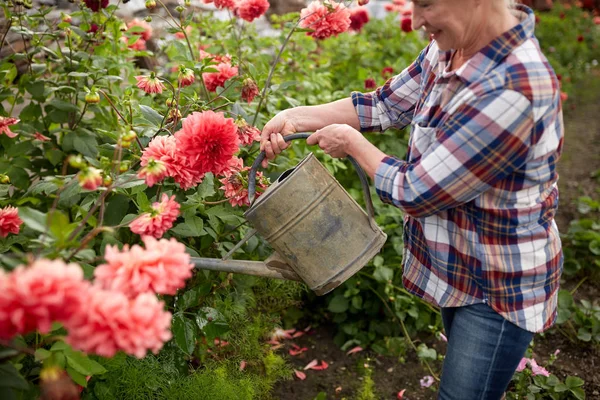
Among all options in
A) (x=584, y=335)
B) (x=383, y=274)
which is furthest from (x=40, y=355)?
(x=584, y=335)

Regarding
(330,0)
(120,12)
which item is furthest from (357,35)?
(330,0)

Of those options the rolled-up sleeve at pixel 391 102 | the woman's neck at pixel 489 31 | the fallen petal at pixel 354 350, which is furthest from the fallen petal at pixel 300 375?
the woman's neck at pixel 489 31

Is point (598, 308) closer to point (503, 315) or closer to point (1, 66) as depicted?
point (503, 315)

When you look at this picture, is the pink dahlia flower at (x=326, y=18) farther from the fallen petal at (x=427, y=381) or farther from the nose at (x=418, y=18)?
the fallen petal at (x=427, y=381)

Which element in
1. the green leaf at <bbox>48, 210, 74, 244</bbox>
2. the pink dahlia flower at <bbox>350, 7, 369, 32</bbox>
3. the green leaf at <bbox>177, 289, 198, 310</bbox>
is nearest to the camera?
the green leaf at <bbox>48, 210, 74, 244</bbox>

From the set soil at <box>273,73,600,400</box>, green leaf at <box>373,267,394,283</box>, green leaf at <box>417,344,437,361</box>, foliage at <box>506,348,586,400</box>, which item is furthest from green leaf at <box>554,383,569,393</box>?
green leaf at <box>373,267,394,283</box>

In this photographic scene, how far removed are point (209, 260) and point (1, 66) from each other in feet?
4.24

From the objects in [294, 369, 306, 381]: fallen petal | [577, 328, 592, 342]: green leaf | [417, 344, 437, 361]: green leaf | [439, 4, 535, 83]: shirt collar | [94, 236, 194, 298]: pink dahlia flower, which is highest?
[439, 4, 535, 83]: shirt collar

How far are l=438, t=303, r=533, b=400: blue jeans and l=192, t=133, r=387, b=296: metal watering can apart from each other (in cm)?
29

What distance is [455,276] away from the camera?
140 centimetres

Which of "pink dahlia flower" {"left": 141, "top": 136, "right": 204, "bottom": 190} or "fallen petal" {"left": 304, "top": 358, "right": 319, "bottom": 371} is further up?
"pink dahlia flower" {"left": 141, "top": 136, "right": 204, "bottom": 190}

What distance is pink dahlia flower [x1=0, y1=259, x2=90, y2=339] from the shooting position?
0.77m

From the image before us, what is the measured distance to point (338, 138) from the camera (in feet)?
4.53

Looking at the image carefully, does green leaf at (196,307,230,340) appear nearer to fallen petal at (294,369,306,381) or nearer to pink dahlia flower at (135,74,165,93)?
pink dahlia flower at (135,74,165,93)
